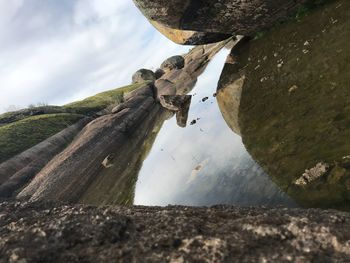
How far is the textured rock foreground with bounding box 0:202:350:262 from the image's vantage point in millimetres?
7191

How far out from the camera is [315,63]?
21359 mm

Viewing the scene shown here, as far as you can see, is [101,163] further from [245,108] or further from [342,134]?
[342,134]

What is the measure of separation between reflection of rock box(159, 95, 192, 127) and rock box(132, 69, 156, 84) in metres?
49.2

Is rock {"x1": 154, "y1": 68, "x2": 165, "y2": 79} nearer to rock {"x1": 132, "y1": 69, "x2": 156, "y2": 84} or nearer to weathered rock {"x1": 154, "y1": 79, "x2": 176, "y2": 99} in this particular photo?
rock {"x1": 132, "y1": 69, "x2": 156, "y2": 84}

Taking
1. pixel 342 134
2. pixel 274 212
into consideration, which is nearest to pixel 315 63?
pixel 342 134

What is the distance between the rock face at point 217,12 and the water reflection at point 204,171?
22.3 ft

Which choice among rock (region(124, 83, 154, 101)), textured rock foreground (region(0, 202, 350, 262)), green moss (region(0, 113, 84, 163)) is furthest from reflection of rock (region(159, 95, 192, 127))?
textured rock foreground (region(0, 202, 350, 262))

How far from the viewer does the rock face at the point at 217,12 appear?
101 feet

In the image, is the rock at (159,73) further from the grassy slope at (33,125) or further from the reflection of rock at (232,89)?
the reflection of rock at (232,89)

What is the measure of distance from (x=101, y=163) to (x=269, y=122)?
22.8m

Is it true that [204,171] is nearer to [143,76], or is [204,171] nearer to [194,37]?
[194,37]

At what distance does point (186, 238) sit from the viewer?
8.05 m

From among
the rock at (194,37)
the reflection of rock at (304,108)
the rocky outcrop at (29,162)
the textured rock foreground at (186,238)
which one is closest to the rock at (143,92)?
the rocky outcrop at (29,162)

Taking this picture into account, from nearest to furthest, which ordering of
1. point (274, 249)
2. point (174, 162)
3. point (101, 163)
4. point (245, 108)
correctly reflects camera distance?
point (274, 249) → point (245, 108) → point (174, 162) → point (101, 163)
